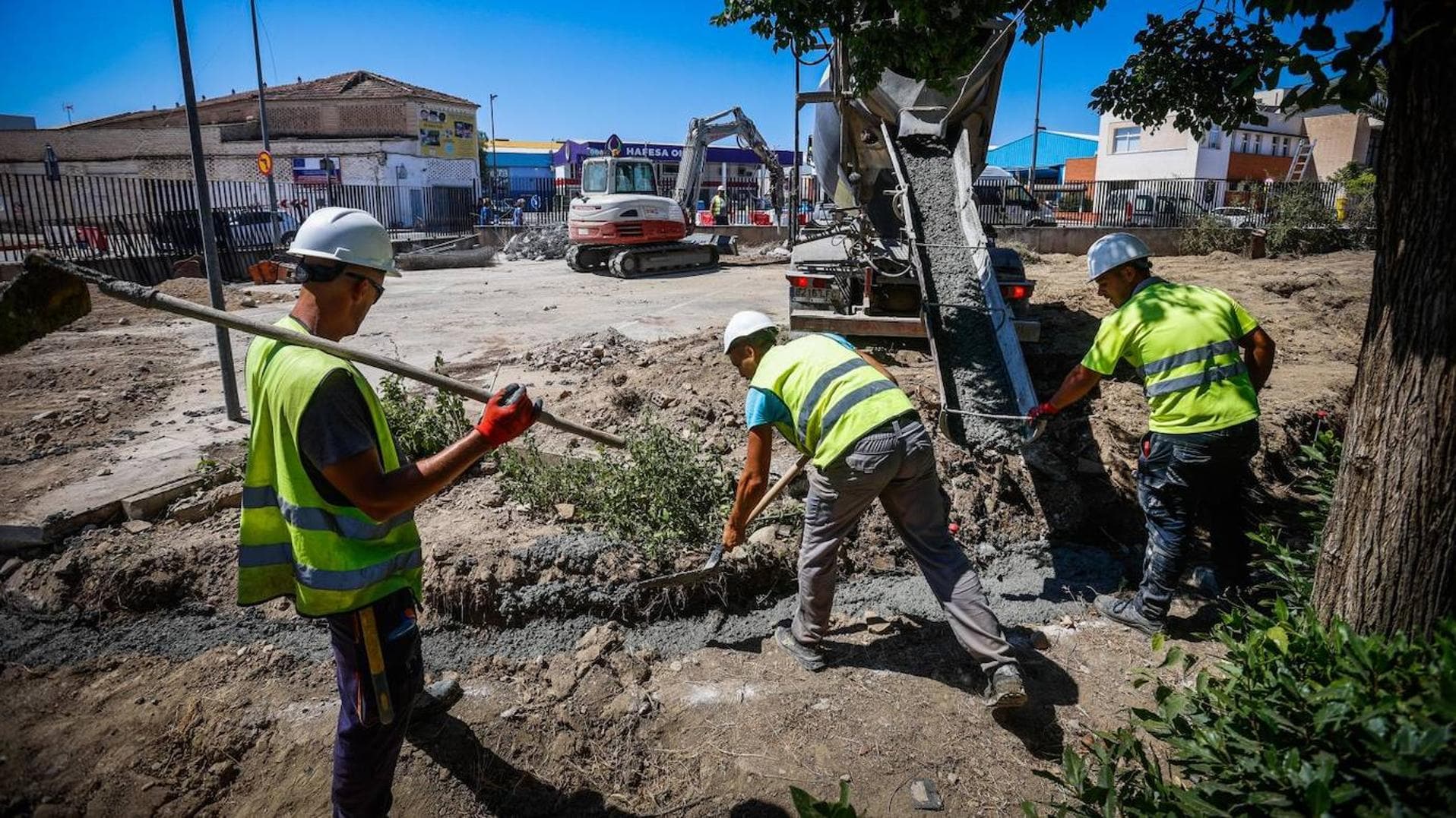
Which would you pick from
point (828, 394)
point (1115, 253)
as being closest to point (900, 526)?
point (828, 394)

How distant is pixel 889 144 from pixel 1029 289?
70.8 inches

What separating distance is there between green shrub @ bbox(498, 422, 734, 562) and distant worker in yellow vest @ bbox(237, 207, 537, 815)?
71.5 inches

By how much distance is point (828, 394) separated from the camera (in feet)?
10.3

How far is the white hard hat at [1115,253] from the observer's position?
12.1 feet

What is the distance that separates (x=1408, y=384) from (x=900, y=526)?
1788 mm

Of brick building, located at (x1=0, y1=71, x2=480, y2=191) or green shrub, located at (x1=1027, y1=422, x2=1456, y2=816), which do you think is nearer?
green shrub, located at (x1=1027, y1=422, x2=1456, y2=816)

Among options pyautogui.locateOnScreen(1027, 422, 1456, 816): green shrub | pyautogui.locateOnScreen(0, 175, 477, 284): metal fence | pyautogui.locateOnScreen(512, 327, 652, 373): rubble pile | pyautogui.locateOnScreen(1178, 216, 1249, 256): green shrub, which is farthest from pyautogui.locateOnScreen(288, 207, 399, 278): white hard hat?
pyautogui.locateOnScreen(1178, 216, 1249, 256): green shrub

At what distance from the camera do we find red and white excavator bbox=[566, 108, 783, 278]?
17125mm

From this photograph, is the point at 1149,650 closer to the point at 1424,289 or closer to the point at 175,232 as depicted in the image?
the point at 1424,289

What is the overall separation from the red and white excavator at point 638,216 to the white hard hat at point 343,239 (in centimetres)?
1512

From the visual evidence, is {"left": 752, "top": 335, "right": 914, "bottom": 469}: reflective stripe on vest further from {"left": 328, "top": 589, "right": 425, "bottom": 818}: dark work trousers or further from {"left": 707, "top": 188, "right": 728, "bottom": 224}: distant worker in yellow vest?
{"left": 707, "top": 188, "right": 728, "bottom": 224}: distant worker in yellow vest

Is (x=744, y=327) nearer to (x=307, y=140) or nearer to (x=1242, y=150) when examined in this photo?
(x=307, y=140)

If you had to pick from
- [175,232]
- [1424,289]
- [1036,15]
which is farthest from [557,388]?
Answer: [175,232]

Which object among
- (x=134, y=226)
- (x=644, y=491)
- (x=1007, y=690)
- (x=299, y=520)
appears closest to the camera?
(x=299, y=520)
